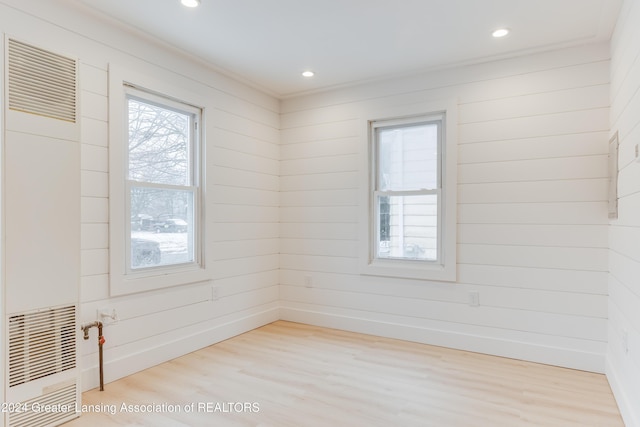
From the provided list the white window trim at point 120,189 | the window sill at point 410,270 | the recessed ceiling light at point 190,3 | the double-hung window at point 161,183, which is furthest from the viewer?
the window sill at point 410,270

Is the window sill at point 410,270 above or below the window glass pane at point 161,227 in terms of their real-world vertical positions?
below

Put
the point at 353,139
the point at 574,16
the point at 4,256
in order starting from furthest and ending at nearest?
1. the point at 353,139
2. the point at 574,16
3. the point at 4,256

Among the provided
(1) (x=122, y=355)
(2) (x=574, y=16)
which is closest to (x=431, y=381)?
(1) (x=122, y=355)

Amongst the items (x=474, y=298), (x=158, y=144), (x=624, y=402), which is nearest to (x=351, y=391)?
(x=474, y=298)

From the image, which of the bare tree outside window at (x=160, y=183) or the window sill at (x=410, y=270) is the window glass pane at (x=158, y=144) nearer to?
the bare tree outside window at (x=160, y=183)

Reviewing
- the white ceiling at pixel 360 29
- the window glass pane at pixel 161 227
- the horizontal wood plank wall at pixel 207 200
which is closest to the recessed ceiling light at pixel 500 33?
the white ceiling at pixel 360 29

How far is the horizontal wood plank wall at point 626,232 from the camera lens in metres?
2.12

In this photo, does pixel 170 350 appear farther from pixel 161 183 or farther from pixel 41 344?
pixel 161 183

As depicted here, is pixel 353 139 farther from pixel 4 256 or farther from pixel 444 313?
pixel 4 256

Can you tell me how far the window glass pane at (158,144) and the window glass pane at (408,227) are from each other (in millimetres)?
1968

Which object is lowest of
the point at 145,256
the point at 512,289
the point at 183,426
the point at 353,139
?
the point at 183,426

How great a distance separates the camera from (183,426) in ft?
7.48

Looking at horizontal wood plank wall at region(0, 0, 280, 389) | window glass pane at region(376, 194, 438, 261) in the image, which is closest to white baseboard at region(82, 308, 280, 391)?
horizontal wood plank wall at region(0, 0, 280, 389)

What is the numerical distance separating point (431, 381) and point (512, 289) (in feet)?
3.66
